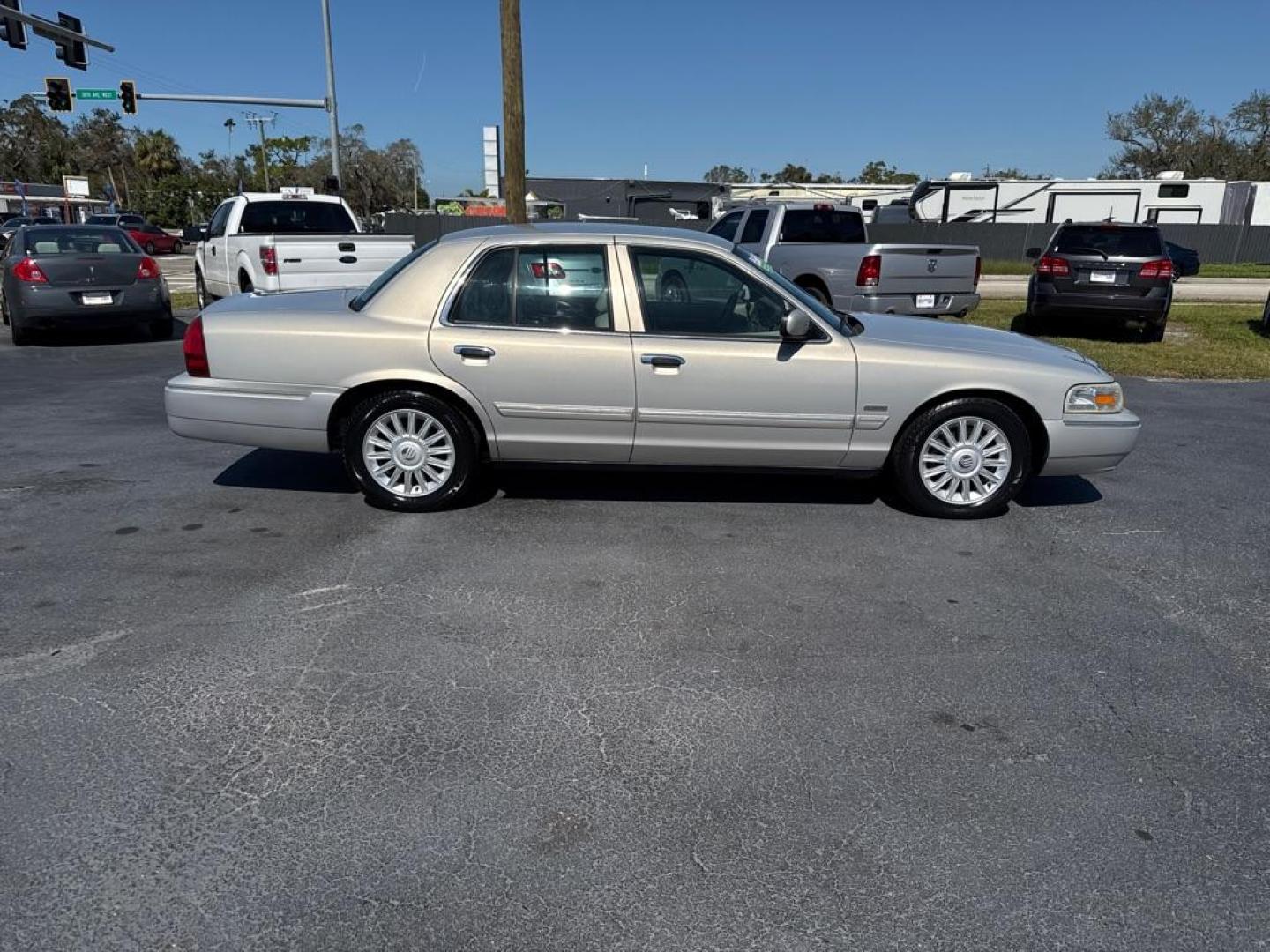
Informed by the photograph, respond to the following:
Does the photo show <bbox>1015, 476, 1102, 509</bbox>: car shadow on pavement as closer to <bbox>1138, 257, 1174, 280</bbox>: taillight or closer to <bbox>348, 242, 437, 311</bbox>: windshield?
<bbox>348, 242, 437, 311</bbox>: windshield

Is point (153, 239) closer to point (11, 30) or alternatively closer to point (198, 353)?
point (11, 30)

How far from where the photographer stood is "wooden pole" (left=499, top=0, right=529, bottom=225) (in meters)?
13.5

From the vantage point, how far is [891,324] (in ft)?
19.3

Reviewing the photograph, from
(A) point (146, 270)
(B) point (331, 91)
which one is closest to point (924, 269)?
(A) point (146, 270)

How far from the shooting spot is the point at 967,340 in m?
5.63

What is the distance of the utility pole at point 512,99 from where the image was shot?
530 inches

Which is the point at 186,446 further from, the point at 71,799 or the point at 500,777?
the point at 500,777

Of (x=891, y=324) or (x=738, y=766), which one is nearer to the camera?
(x=738, y=766)

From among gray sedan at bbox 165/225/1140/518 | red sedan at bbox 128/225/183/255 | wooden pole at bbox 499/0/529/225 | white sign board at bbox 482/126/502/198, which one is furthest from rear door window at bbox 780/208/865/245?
red sedan at bbox 128/225/183/255

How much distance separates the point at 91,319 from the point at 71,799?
1106cm

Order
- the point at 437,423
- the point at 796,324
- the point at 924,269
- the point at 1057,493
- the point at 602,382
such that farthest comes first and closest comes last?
the point at 924,269
the point at 1057,493
the point at 437,423
the point at 602,382
the point at 796,324

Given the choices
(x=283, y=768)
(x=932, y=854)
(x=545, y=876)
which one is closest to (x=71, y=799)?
(x=283, y=768)

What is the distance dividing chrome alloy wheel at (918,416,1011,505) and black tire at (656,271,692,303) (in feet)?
5.33

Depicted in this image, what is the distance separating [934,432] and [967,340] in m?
0.67
